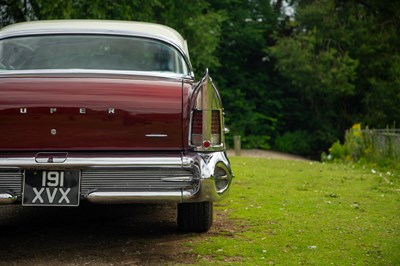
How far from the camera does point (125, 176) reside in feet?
15.9

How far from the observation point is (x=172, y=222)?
6.39m

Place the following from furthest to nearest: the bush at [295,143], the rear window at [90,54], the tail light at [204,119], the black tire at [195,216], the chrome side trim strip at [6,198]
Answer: the bush at [295,143] < the rear window at [90,54] < the black tire at [195,216] < the tail light at [204,119] < the chrome side trim strip at [6,198]

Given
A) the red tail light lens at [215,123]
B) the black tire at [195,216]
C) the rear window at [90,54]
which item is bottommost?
the black tire at [195,216]

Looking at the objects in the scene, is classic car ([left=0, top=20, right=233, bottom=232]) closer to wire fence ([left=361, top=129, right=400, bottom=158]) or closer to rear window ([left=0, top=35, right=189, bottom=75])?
rear window ([left=0, top=35, right=189, bottom=75])

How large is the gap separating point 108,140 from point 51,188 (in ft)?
1.73

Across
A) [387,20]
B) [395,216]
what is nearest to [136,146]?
[395,216]

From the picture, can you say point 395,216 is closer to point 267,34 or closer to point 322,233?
point 322,233

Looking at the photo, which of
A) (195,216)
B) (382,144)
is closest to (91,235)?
(195,216)

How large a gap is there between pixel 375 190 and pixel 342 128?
32.1 meters

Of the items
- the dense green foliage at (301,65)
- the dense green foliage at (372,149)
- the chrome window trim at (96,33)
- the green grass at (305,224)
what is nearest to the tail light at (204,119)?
the green grass at (305,224)

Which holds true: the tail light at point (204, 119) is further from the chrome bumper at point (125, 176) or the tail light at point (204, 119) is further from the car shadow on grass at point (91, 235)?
the car shadow on grass at point (91, 235)

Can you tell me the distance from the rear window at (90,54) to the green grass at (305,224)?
5.05 ft

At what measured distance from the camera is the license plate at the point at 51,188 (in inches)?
187

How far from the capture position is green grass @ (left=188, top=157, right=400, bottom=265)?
4.95 meters
